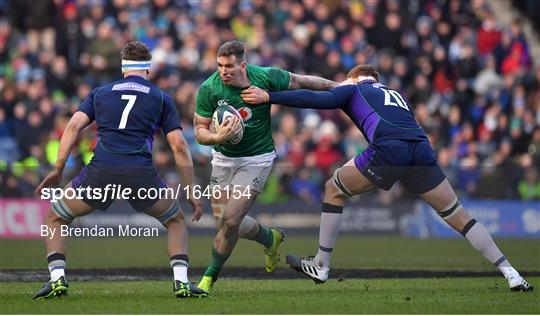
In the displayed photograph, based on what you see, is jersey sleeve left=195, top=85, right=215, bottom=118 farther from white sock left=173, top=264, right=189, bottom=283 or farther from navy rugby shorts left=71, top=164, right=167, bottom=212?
white sock left=173, top=264, right=189, bottom=283

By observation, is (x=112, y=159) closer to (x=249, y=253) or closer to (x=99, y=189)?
(x=99, y=189)

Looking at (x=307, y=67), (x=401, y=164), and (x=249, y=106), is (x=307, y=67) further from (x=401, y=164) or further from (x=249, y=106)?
(x=401, y=164)

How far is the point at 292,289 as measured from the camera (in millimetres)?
13914

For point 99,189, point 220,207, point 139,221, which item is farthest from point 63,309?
point 139,221

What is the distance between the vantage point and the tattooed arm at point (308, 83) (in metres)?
13.6

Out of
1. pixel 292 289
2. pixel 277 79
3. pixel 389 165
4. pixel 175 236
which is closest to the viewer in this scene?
pixel 175 236

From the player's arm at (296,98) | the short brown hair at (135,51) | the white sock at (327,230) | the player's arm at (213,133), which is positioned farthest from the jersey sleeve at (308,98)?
the short brown hair at (135,51)

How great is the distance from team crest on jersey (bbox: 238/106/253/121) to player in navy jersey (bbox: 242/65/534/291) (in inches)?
28.6

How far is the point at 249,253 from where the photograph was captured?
2112 centimetres

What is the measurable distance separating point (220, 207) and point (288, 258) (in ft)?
3.09

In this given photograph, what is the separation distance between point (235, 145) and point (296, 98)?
0.89 m

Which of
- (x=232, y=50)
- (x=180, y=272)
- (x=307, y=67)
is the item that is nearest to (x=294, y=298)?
(x=180, y=272)

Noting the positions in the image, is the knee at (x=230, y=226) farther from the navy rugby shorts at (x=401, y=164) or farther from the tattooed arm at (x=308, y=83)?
the tattooed arm at (x=308, y=83)

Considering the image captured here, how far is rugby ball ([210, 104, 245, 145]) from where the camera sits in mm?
12836
